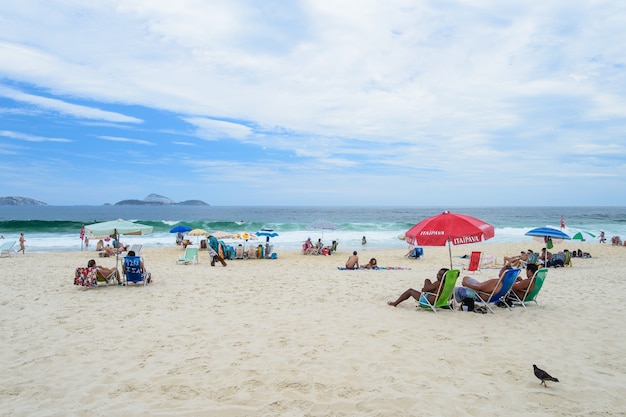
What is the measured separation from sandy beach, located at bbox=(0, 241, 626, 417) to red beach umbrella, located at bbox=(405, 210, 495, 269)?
4.11ft

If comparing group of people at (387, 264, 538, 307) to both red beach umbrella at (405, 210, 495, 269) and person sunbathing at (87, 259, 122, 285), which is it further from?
person sunbathing at (87, 259, 122, 285)

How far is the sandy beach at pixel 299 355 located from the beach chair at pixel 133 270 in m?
1.05

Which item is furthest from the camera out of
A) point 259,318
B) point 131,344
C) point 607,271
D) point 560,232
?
point 607,271

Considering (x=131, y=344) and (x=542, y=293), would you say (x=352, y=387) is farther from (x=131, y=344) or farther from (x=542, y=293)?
(x=542, y=293)

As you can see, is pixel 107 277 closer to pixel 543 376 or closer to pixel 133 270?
pixel 133 270

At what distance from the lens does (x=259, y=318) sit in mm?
6664

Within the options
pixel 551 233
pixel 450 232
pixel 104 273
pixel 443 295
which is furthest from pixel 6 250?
pixel 551 233

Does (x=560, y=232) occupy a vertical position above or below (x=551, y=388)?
above

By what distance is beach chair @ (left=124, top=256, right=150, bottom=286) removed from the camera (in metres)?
9.84

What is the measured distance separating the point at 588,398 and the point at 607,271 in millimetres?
11512

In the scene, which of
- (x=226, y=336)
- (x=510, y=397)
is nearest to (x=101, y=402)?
(x=226, y=336)

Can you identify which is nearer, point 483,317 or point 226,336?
point 226,336

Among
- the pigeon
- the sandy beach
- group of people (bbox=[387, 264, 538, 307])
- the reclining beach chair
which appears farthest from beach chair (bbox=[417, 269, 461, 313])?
the reclining beach chair

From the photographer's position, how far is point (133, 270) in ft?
32.5
